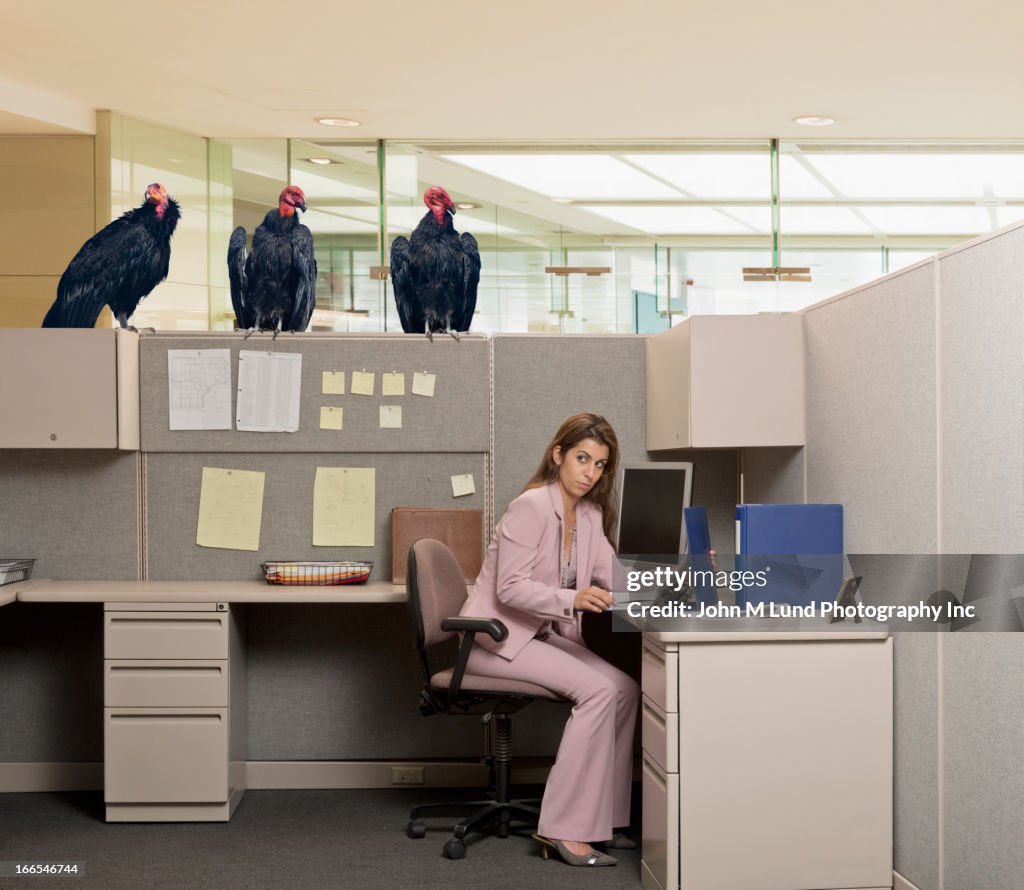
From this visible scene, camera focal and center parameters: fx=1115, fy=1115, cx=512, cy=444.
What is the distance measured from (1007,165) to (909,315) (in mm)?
4360

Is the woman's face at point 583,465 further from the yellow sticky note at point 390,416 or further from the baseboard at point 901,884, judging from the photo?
the baseboard at point 901,884

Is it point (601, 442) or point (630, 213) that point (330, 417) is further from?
point (630, 213)

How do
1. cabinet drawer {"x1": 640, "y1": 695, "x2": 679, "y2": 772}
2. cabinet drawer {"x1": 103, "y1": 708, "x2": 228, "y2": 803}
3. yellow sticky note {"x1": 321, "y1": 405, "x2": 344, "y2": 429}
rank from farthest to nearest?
yellow sticky note {"x1": 321, "y1": 405, "x2": 344, "y2": 429} < cabinet drawer {"x1": 103, "y1": 708, "x2": 228, "y2": 803} < cabinet drawer {"x1": 640, "y1": 695, "x2": 679, "y2": 772}

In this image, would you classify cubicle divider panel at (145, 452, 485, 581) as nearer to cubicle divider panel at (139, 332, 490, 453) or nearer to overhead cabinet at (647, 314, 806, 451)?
cubicle divider panel at (139, 332, 490, 453)

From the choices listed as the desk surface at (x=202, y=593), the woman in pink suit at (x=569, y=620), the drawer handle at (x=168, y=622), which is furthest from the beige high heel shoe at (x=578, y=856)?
the drawer handle at (x=168, y=622)

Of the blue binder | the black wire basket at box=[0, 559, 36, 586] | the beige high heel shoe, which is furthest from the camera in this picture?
the black wire basket at box=[0, 559, 36, 586]

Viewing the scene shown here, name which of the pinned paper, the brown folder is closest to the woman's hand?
the brown folder

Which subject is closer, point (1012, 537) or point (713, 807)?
point (1012, 537)

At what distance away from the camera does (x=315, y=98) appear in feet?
17.6

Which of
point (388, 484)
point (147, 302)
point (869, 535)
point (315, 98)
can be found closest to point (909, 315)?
point (869, 535)

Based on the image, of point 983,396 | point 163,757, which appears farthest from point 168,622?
point 983,396

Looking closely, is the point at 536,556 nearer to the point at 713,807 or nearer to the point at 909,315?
the point at 713,807

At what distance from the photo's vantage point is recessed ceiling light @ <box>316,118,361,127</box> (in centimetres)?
574

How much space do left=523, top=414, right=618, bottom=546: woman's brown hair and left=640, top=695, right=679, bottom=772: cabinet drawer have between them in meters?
0.67
